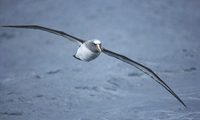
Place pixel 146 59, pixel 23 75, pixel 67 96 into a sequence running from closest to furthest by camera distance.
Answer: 1. pixel 67 96
2. pixel 23 75
3. pixel 146 59

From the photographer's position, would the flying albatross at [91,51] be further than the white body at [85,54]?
No

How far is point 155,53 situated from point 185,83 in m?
3.27

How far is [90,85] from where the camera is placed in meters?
19.7

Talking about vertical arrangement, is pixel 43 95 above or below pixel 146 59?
below

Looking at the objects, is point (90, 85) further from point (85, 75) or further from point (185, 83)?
point (185, 83)

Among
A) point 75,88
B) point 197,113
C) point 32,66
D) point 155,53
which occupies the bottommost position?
point 197,113

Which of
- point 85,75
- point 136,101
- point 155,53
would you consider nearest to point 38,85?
point 85,75

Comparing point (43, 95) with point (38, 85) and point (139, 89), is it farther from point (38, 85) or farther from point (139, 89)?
point (139, 89)

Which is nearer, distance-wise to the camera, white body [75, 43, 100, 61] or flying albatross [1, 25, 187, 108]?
flying albatross [1, 25, 187, 108]

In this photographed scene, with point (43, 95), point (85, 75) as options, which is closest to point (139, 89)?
point (85, 75)

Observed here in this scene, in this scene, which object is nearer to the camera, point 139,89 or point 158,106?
point 158,106

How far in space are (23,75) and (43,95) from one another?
2.01 m

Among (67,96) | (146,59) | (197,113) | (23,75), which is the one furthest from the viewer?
(146,59)

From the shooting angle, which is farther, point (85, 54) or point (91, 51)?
point (85, 54)
